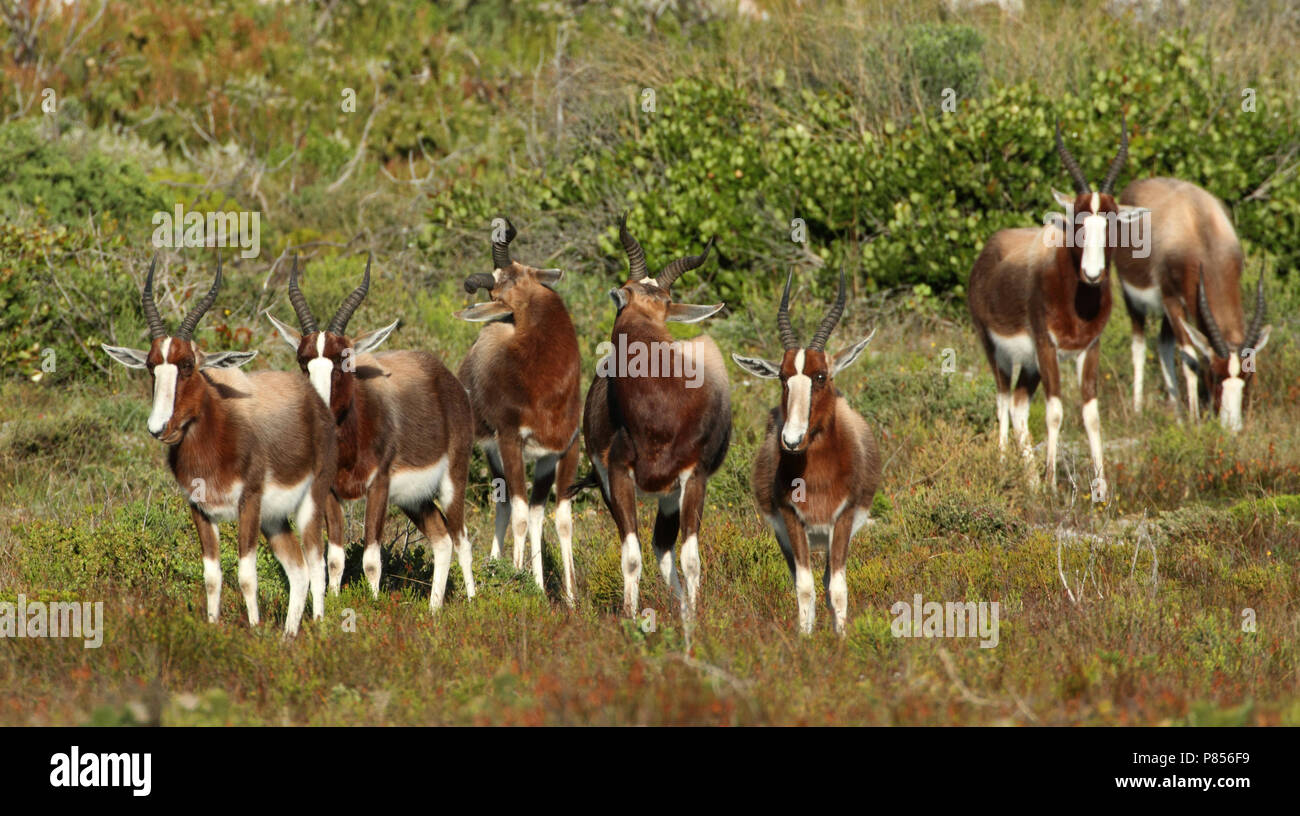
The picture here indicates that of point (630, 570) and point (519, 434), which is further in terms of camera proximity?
point (519, 434)

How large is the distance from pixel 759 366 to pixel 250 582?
3351 mm

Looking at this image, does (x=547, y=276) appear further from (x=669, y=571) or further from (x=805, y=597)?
(x=805, y=597)

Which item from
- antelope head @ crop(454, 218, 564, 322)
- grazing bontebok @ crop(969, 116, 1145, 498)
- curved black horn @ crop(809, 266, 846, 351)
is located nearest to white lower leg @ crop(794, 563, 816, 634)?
curved black horn @ crop(809, 266, 846, 351)

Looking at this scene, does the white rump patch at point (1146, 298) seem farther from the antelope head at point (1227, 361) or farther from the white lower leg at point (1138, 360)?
the antelope head at point (1227, 361)

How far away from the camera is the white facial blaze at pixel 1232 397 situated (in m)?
14.1

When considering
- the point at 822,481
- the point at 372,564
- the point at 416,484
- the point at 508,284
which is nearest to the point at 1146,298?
the point at 508,284

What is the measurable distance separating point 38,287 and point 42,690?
29.0 feet

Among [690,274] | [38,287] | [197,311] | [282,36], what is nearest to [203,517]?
[197,311]

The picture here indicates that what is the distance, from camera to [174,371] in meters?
8.48

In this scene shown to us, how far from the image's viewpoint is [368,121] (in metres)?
23.0

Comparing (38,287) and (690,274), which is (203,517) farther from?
(690,274)

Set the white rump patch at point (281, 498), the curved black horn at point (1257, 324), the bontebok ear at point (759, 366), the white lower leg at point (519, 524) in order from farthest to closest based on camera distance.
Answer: the curved black horn at point (1257, 324), the white lower leg at point (519, 524), the white rump patch at point (281, 498), the bontebok ear at point (759, 366)

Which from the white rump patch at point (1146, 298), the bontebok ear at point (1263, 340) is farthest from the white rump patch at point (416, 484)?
the white rump patch at point (1146, 298)

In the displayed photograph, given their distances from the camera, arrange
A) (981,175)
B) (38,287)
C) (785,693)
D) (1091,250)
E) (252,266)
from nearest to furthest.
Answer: (785,693) → (1091,250) → (38,287) → (981,175) → (252,266)
